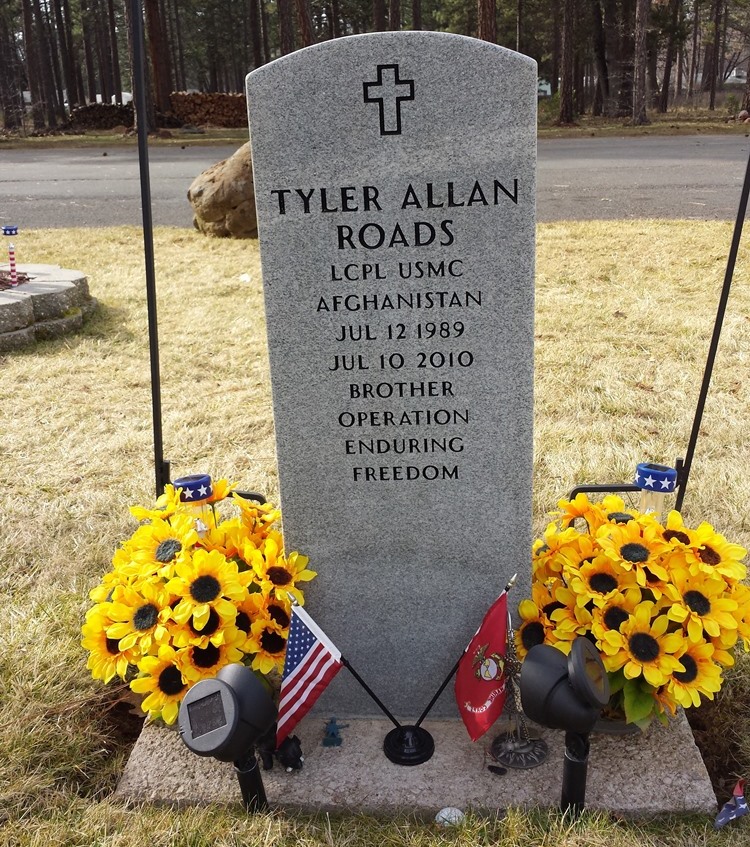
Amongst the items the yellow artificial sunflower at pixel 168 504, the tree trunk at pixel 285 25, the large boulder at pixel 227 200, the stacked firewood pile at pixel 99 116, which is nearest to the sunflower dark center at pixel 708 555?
the yellow artificial sunflower at pixel 168 504

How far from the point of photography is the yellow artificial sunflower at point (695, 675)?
228 cm

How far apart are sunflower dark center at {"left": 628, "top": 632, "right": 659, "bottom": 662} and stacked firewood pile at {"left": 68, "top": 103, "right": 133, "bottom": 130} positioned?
33563 millimetres

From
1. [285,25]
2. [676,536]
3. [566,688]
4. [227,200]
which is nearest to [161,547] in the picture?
[566,688]

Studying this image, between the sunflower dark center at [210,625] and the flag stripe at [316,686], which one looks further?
the sunflower dark center at [210,625]

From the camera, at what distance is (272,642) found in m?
2.52

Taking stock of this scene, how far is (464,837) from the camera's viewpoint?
2.10 metres

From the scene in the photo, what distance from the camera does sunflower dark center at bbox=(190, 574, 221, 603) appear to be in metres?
2.41

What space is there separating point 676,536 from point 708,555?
0.36 ft

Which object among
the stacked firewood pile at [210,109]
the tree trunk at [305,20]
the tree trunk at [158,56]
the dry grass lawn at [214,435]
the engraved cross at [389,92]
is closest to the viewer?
the engraved cross at [389,92]

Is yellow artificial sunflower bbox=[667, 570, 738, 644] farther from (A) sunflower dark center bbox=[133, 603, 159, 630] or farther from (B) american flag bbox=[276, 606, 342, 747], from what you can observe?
(A) sunflower dark center bbox=[133, 603, 159, 630]

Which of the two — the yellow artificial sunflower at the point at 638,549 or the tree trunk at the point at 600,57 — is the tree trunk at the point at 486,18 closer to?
the yellow artificial sunflower at the point at 638,549

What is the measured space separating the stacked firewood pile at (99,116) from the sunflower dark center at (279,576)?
33047mm

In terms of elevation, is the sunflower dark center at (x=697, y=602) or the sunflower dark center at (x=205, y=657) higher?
the sunflower dark center at (x=697, y=602)

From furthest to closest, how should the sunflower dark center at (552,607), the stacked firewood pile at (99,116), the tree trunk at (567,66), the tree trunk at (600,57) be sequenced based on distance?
the tree trunk at (600,57)
the stacked firewood pile at (99,116)
the tree trunk at (567,66)
the sunflower dark center at (552,607)
